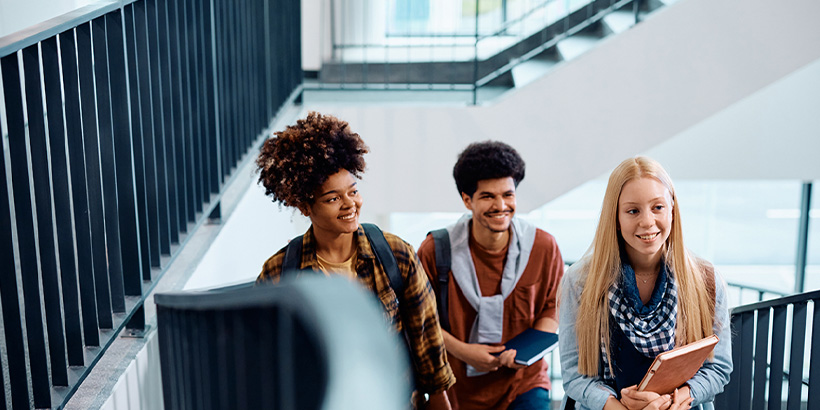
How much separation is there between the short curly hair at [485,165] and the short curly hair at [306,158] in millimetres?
723

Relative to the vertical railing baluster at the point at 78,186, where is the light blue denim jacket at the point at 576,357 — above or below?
below

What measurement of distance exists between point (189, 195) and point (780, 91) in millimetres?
6249

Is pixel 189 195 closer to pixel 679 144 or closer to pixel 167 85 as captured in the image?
pixel 167 85

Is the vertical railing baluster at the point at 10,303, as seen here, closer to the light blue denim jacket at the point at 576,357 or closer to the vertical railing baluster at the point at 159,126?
the vertical railing baluster at the point at 159,126

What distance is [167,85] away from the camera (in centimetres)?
257

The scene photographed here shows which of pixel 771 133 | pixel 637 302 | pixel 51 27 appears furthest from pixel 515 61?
pixel 51 27

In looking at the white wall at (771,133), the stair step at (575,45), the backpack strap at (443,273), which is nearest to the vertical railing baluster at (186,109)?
the backpack strap at (443,273)

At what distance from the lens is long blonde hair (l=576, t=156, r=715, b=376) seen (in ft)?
6.97

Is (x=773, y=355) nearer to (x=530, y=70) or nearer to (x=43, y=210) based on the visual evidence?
(x=43, y=210)

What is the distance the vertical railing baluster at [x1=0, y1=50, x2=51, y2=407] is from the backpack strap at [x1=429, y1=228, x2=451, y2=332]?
4.64 feet

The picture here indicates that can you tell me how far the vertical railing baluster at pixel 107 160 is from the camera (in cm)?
203

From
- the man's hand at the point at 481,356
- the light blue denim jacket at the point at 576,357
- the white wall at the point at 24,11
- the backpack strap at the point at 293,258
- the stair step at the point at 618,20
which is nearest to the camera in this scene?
the backpack strap at the point at 293,258

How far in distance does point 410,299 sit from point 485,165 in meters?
0.80

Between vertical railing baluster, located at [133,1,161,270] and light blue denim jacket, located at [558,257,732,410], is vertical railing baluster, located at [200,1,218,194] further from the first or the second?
light blue denim jacket, located at [558,257,732,410]
